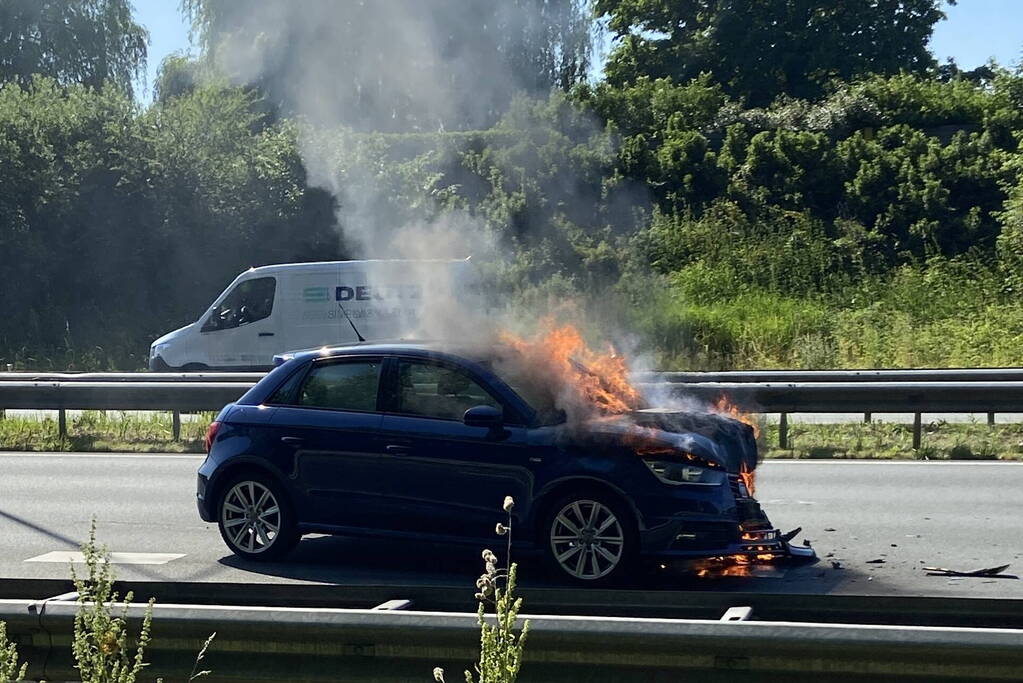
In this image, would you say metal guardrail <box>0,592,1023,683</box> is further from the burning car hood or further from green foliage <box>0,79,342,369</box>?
green foliage <box>0,79,342,369</box>

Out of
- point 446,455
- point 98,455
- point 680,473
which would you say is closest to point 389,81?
point 98,455

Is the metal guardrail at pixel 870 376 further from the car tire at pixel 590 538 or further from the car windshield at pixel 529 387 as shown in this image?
the car tire at pixel 590 538

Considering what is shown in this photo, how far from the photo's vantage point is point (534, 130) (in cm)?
3484

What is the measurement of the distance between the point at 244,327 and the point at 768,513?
1399 cm

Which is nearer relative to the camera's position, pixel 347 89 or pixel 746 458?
pixel 746 458

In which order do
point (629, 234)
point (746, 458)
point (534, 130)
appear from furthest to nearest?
point (534, 130)
point (629, 234)
point (746, 458)

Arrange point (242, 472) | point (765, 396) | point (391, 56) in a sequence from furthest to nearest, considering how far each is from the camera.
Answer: point (391, 56) → point (765, 396) → point (242, 472)

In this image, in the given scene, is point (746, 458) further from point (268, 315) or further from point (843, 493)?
point (268, 315)

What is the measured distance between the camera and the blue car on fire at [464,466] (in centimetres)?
821

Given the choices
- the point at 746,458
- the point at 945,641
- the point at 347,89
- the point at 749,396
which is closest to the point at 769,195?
the point at 347,89

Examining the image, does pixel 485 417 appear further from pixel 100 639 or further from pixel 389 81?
pixel 389 81

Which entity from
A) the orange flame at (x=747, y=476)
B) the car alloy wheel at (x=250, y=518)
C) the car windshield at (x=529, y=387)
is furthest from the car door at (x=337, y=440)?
the orange flame at (x=747, y=476)

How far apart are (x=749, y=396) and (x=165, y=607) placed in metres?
10.2

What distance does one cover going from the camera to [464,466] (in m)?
8.66
